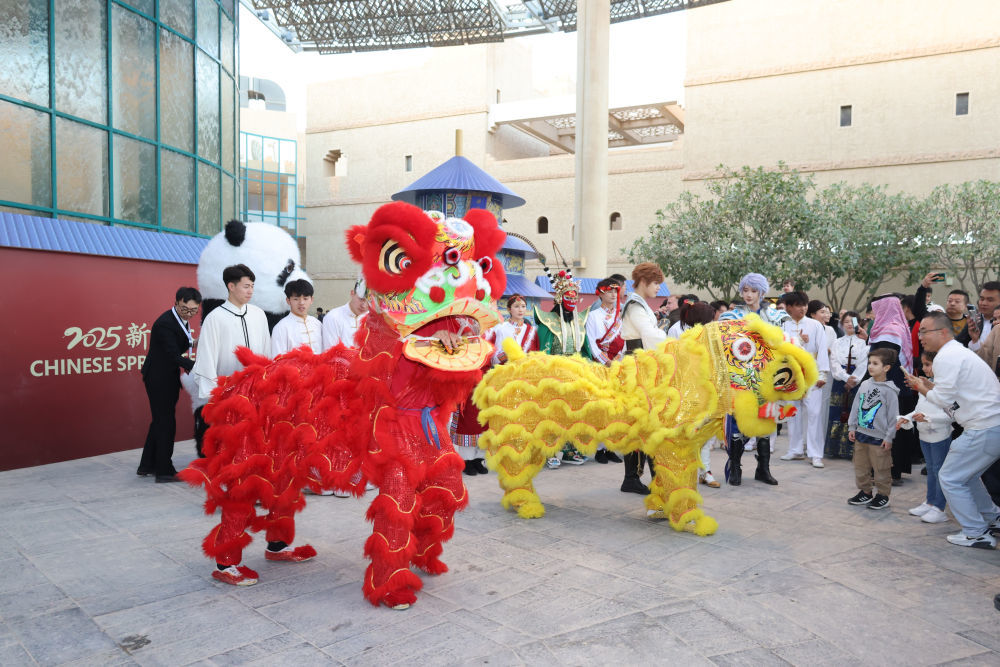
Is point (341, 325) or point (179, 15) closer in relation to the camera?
point (341, 325)

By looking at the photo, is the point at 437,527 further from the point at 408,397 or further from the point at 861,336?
the point at 861,336

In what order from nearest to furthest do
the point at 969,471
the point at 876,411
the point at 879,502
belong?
the point at 969,471 < the point at 879,502 < the point at 876,411

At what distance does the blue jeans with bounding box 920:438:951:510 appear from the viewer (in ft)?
16.6

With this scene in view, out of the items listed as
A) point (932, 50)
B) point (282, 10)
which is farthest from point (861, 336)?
point (282, 10)

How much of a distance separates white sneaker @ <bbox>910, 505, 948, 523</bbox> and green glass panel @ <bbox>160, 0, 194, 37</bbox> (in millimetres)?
10075

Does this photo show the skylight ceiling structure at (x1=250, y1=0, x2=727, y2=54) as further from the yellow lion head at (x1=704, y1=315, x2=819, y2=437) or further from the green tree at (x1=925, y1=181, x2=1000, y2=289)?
the yellow lion head at (x1=704, y1=315, x2=819, y2=437)

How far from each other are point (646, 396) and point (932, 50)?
21.7 metres

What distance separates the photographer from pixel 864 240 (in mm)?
18203

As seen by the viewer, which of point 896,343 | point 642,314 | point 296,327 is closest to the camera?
point 642,314

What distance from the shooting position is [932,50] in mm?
20531

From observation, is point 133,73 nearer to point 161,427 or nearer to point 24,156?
point 24,156

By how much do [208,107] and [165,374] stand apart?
568 cm

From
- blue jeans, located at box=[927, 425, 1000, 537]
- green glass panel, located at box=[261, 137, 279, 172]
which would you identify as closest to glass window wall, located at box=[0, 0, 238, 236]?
blue jeans, located at box=[927, 425, 1000, 537]

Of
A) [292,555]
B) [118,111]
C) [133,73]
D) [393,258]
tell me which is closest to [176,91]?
[133,73]
